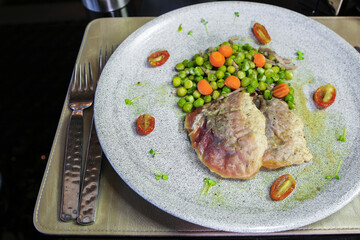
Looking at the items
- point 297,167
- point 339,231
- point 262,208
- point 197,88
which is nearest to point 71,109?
point 197,88

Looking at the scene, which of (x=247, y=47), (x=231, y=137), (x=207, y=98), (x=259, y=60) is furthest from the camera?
(x=247, y=47)

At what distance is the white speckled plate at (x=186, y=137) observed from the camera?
1.85 meters

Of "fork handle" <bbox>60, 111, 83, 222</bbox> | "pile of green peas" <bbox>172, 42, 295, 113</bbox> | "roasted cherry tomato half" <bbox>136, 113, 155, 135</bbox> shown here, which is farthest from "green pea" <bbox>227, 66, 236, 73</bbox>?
"fork handle" <bbox>60, 111, 83, 222</bbox>

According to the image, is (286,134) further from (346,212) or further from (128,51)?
(128,51)

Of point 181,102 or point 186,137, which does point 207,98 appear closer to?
point 181,102

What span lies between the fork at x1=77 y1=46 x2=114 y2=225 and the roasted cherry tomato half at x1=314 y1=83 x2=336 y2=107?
6.04 feet

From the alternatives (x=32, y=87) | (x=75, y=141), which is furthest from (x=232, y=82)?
(x=32, y=87)

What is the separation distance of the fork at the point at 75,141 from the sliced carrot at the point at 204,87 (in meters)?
0.96

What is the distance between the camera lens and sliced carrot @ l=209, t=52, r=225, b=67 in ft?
8.34

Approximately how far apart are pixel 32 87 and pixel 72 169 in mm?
1745

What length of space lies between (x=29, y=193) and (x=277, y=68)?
2.72m

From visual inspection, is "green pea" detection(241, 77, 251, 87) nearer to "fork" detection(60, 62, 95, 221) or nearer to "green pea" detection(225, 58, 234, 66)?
"green pea" detection(225, 58, 234, 66)

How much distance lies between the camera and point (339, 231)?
1926mm

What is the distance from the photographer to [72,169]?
83.9 inches
